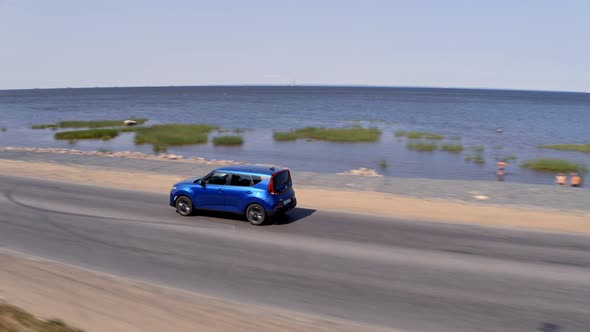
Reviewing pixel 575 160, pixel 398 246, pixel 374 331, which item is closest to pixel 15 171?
pixel 398 246

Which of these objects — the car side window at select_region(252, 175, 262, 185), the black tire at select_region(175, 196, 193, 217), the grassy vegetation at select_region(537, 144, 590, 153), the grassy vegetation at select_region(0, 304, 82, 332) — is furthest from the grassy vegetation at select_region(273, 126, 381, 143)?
the grassy vegetation at select_region(0, 304, 82, 332)

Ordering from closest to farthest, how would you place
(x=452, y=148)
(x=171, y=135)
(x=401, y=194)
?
(x=401, y=194)
(x=452, y=148)
(x=171, y=135)

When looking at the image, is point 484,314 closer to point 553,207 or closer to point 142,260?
point 142,260

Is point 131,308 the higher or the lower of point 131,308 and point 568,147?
the lower

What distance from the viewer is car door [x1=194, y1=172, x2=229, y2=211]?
15430 millimetres

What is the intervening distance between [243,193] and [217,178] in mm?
1067

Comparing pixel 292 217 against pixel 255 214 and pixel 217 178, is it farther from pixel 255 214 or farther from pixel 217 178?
pixel 217 178

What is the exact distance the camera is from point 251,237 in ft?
45.4

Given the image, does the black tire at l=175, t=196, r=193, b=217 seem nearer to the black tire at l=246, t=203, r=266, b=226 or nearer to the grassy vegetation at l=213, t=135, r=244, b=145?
the black tire at l=246, t=203, r=266, b=226

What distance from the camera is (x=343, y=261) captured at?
1188 centimetres

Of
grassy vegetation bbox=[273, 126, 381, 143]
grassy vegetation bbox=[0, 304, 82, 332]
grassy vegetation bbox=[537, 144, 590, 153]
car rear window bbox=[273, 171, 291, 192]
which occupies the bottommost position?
grassy vegetation bbox=[0, 304, 82, 332]

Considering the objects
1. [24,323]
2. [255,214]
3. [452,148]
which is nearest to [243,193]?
[255,214]

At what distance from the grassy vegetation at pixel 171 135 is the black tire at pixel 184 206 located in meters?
30.7

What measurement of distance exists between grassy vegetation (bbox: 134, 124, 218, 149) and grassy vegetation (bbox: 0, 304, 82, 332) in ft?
126
